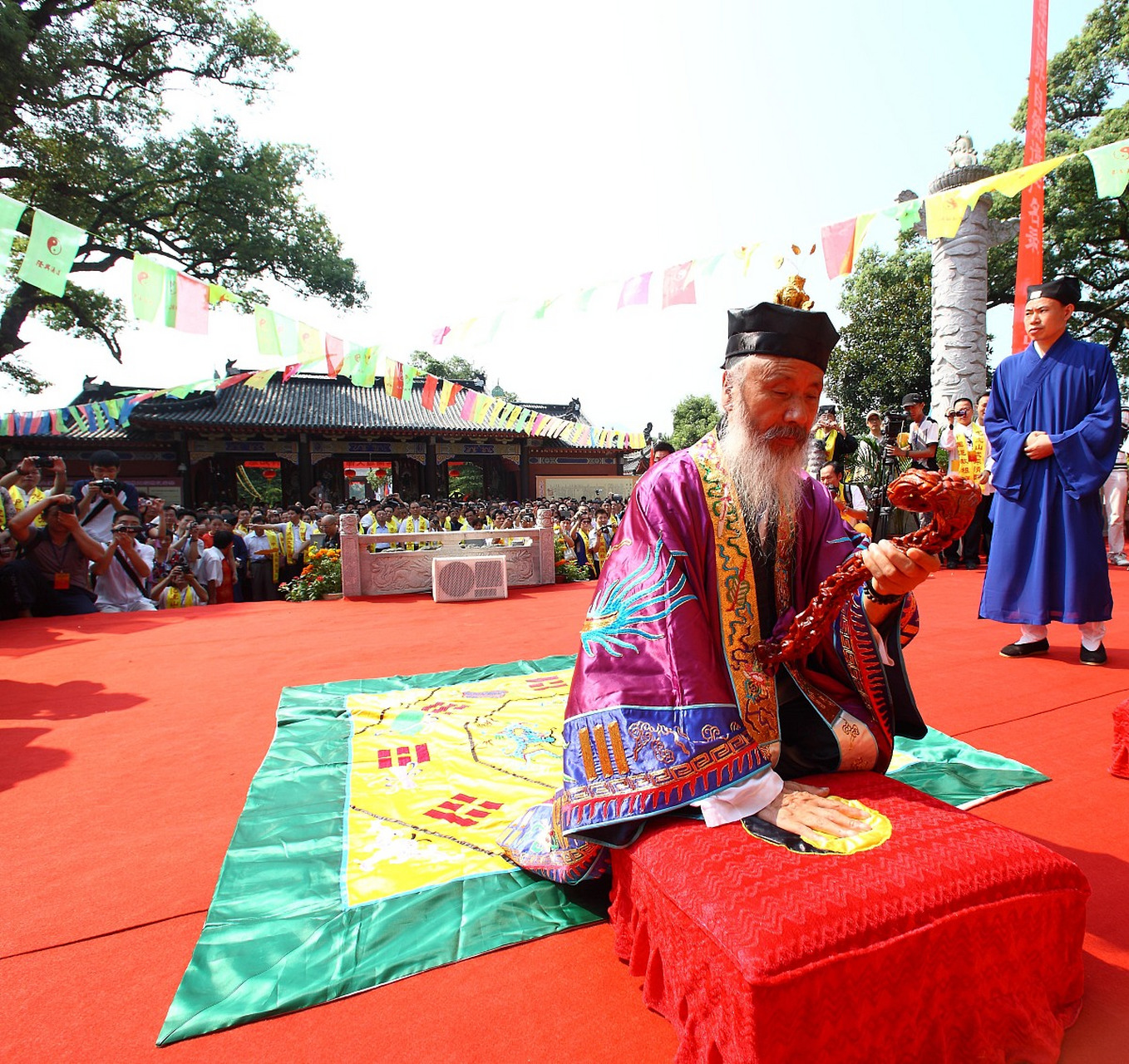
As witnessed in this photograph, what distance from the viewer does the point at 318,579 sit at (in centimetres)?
795

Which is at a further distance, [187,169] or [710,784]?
[187,169]

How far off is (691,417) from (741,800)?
3914 cm

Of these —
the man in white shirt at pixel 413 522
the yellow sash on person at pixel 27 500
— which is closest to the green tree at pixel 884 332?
the man in white shirt at pixel 413 522

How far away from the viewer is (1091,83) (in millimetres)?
16984

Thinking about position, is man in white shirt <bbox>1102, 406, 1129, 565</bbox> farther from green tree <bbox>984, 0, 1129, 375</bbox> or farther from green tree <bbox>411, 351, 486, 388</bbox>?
green tree <bbox>411, 351, 486, 388</bbox>

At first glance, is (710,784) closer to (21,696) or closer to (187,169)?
(21,696)

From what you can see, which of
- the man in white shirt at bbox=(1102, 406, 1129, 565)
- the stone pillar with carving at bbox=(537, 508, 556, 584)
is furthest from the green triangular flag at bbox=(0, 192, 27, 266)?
the man in white shirt at bbox=(1102, 406, 1129, 565)

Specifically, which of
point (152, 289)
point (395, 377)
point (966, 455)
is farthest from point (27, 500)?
point (966, 455)

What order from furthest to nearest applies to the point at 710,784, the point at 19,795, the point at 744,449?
the point at 19,795 → the point at 744,449 → the point at 710,784

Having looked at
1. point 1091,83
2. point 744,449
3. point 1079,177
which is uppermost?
point 1091,83

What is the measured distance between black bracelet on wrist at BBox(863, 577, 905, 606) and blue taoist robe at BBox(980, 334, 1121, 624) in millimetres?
2794

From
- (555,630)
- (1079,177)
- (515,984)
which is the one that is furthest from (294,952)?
(1079,177)

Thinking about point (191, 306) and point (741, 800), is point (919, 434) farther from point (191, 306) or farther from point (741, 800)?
point (191, 306)

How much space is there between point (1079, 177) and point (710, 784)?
20.4 m
